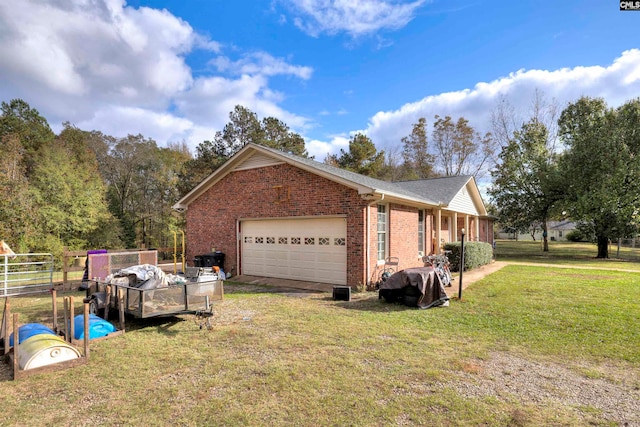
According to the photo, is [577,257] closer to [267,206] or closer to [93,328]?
[267,206]

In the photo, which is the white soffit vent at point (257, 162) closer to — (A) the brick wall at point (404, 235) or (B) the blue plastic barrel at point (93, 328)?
(A) the brick wall at point (404, 235)

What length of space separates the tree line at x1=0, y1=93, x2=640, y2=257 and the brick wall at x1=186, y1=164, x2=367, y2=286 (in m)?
12.4

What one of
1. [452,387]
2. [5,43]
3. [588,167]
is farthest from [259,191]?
[588,167]

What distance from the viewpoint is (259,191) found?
39.5ft

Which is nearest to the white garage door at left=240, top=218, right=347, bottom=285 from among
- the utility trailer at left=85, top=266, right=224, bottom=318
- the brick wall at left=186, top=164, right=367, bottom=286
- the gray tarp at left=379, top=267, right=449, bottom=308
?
the brick wall at left=186, top=164, right=367, bottom=286

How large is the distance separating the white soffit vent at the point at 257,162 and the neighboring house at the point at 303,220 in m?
0.04

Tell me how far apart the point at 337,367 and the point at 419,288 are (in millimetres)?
3896

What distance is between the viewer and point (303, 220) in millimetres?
11094

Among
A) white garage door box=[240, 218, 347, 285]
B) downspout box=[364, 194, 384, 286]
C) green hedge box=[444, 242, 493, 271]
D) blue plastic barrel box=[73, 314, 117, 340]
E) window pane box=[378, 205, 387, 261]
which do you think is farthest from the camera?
green hedge box=[444, 242, 493, 271]

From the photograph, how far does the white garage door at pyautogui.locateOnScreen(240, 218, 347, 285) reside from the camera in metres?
10.4

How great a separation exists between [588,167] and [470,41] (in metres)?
16.3

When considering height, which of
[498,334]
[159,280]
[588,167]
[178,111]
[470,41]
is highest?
[178,111]

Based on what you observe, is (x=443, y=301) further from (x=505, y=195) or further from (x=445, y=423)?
(x=505, y=195)

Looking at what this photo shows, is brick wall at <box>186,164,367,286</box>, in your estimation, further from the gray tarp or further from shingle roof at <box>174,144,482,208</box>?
the gray tarp
